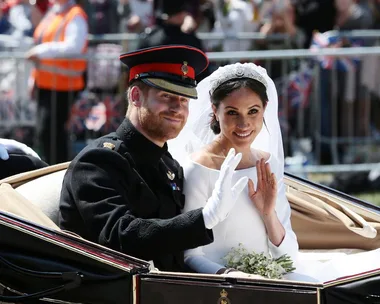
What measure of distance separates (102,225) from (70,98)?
5.20m

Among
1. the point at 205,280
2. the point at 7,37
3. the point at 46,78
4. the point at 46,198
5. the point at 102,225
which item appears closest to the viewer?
the point at 205,280

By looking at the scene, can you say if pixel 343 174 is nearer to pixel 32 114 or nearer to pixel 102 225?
pixel 32 114

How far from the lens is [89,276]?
3.69 metres

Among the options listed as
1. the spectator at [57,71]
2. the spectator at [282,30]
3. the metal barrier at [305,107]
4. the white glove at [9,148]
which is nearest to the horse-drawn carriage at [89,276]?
the white glove at [9,148]

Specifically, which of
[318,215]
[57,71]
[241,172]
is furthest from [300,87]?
[241,172]

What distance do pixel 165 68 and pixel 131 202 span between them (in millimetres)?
559

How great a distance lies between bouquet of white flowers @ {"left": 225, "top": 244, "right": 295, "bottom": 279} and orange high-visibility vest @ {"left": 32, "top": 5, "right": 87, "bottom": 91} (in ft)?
15.6

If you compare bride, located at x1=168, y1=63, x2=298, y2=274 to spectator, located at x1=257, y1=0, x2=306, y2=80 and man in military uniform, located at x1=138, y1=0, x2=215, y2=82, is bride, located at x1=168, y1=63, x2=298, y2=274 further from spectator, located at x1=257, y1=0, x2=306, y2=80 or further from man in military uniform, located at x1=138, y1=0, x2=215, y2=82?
spectator, located at x1=257, y1=0, x2=306, y2=80

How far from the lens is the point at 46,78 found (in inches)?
350

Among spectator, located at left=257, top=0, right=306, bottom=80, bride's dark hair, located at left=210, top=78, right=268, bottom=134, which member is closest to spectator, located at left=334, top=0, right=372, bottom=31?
spectator, located at left=257, top=0, right=306, bottom=80

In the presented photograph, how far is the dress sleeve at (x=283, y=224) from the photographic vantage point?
434 centimetres

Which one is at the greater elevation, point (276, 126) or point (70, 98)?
point (70, 98)

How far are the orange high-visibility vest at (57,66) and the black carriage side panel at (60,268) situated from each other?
4.96 m

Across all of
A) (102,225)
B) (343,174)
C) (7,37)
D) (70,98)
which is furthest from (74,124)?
(102,225)
